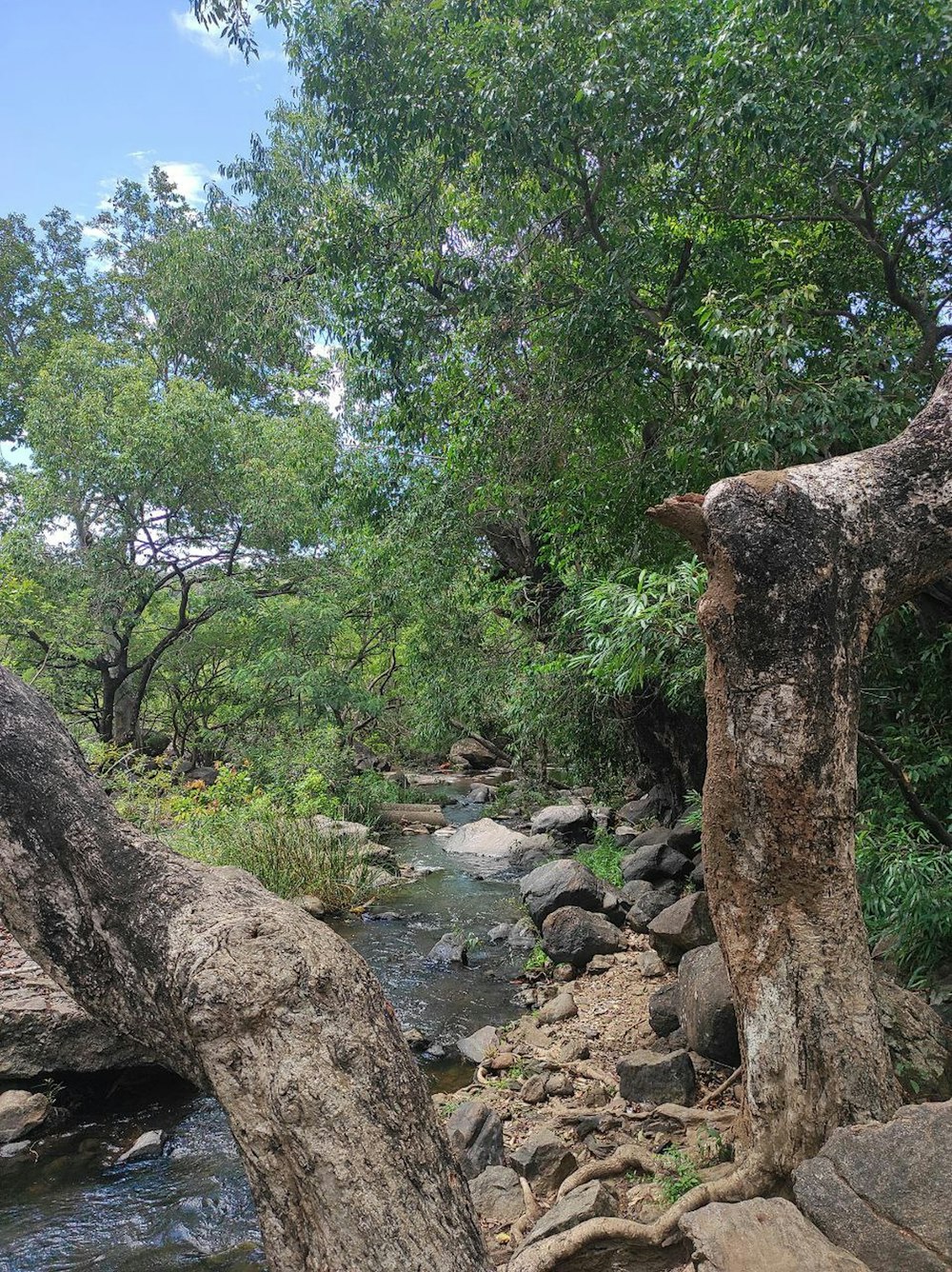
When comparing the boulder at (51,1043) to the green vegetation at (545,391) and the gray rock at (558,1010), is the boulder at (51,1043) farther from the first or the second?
the green vegetation at (545,391)

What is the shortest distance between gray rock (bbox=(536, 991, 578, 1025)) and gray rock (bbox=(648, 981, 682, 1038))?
2.72 ft

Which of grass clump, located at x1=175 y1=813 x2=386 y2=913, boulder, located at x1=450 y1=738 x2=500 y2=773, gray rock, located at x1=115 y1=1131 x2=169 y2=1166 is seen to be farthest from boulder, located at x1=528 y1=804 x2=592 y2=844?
boulder, located at x1=450 y1=738 x2=500 y2=773

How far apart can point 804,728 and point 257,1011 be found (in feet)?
6.01

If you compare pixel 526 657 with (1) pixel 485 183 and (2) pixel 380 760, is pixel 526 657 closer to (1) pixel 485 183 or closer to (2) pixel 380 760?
(1) pixel 485 183

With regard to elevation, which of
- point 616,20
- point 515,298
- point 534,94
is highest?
point 616,20

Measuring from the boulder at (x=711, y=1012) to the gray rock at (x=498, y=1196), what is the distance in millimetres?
1290

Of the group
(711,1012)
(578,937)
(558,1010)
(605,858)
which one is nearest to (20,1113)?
(558,1010)

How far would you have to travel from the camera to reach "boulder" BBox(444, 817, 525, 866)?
11547 mm

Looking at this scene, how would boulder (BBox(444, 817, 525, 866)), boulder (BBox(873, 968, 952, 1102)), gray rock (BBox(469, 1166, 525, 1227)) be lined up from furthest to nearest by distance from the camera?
boulder (BBox(444, 817, 525, 866)) → gray rock (BBox(469, 1166, 525, 1227)) → boulder (BBox(873, 968, 952, 1102))

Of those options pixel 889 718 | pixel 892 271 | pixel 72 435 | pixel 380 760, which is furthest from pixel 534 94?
pixel 380 760

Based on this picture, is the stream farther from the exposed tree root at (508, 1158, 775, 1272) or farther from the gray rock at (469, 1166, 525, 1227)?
the exposed tree root at (508, 1158, 775, 1272)

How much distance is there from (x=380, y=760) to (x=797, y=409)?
1465 cm

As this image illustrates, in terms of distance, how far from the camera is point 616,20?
16.7 ft

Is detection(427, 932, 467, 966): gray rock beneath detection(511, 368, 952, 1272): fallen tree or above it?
beneath
